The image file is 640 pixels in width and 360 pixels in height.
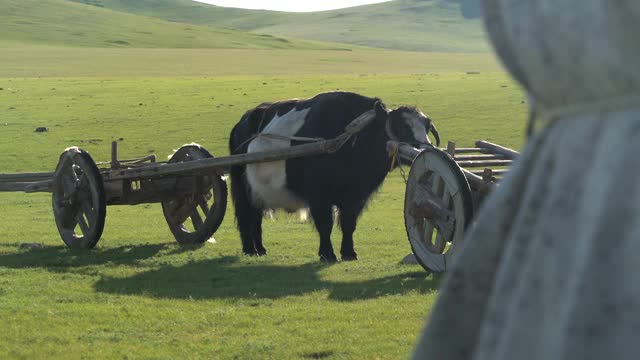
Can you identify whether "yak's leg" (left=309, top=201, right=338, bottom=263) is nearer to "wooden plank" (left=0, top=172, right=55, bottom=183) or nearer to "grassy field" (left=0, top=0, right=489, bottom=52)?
"wooden plank" (left=0, top=172, right=55, bottom=183)

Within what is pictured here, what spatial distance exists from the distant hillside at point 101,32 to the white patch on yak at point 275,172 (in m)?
113

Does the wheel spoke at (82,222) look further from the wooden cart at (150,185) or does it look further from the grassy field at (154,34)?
the grassy field at (154,34)

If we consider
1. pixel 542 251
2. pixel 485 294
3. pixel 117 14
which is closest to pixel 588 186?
pixel 542 251

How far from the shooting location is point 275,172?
12.9 m

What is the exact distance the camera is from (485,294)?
2.30 metres

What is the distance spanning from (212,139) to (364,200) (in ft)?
70.5

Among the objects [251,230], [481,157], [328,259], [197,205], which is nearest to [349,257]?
[328,259]

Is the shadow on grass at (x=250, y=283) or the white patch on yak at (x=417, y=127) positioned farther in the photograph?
the white patch on yak at (x=417, y=127)

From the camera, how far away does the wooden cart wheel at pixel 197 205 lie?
1368 cm

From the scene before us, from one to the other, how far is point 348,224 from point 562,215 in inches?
420

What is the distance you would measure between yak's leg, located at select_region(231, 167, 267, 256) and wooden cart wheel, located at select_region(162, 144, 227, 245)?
0.60ft

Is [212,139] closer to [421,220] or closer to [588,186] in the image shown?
[421,220]

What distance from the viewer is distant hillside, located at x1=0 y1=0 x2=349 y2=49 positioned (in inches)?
5300

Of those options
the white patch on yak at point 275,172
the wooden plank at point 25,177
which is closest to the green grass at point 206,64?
the wooden plank at point 25,177
